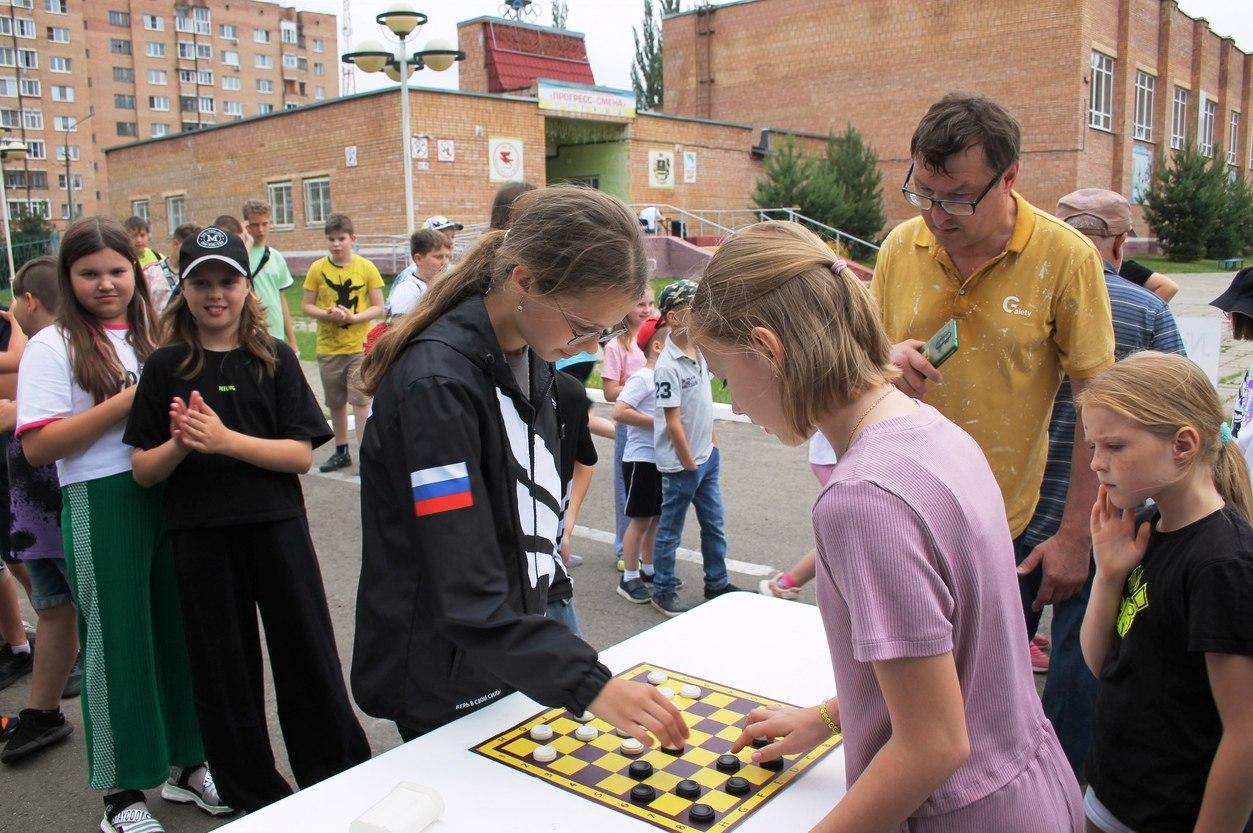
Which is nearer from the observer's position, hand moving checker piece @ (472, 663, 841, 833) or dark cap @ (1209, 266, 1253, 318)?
hand moving checker piece @ (472, 663, 841, 833)

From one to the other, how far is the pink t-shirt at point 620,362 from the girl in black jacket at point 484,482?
11.9ft

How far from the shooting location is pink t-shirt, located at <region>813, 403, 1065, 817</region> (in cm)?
122

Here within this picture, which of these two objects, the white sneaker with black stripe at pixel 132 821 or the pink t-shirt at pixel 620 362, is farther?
the pink t-shirt at pixel 620 362

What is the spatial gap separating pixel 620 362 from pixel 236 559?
3.12m

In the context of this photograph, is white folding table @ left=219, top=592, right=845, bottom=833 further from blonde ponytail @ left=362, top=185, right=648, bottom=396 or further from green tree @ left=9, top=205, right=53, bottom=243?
green tree @ left=9, top=205, right=53, bottom=243

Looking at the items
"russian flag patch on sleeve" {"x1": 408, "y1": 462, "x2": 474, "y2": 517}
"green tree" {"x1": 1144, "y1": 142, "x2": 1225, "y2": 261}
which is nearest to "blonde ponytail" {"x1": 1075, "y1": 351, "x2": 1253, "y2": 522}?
"russian flag patch on sleeve" {"x1": 408, "y1": 462, "x2": 474, "y2": 517}

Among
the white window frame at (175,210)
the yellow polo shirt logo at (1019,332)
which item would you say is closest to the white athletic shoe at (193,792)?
the yellow polo shirt logo at (1019,332)

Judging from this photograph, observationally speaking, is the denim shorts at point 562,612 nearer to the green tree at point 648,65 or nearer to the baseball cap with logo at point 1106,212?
the baseball cap with logo at point 1106,212

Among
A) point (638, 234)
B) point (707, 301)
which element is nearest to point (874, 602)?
point (707, 301)

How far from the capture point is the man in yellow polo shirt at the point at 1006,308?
255 cm

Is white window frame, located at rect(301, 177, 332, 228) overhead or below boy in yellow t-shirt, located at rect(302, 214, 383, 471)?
overhead

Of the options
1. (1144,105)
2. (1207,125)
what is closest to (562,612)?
(1144,105)

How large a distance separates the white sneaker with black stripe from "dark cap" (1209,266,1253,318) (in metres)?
3.84

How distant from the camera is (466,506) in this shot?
172 cm
